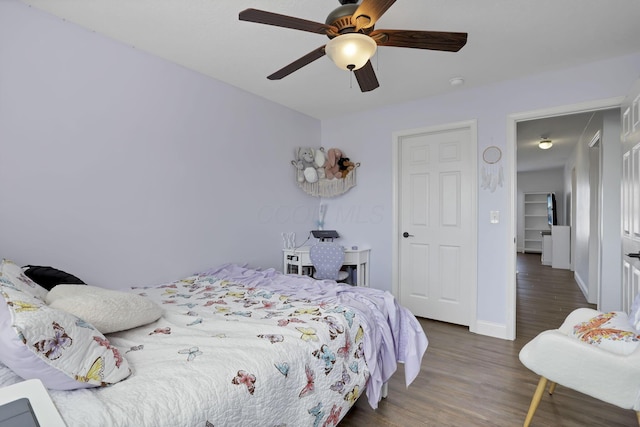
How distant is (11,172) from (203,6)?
58.4 inches

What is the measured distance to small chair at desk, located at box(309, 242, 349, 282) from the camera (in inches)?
127

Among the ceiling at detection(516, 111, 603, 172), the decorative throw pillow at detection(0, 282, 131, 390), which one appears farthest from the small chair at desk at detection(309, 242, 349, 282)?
the ceiling at detection(516, 111, 603, 172)

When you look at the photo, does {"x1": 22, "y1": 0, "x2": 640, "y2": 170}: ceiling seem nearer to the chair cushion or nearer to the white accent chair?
the chair cushion

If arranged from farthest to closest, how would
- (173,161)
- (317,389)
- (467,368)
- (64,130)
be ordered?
(173,161), (467,368), (64,130), (317,389)

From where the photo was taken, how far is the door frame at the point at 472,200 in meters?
3.24

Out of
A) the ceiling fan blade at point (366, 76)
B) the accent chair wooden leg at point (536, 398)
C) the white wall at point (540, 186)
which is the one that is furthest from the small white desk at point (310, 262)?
the white wall at point (540, 186)

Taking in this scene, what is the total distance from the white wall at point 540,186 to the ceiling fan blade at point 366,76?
8373 millimetres

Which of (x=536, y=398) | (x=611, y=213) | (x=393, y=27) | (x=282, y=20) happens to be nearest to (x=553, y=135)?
(x=611, y=213)

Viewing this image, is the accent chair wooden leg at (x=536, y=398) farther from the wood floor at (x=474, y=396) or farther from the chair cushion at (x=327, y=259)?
the chair cushion at (x=327, y=259)

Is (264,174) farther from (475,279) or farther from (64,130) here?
(475,279)

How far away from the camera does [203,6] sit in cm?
195

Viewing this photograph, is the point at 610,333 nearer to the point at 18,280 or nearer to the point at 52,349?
the point at 52,349

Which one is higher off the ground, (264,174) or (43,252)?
(264,174)

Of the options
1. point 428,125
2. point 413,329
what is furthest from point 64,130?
point 428,125
